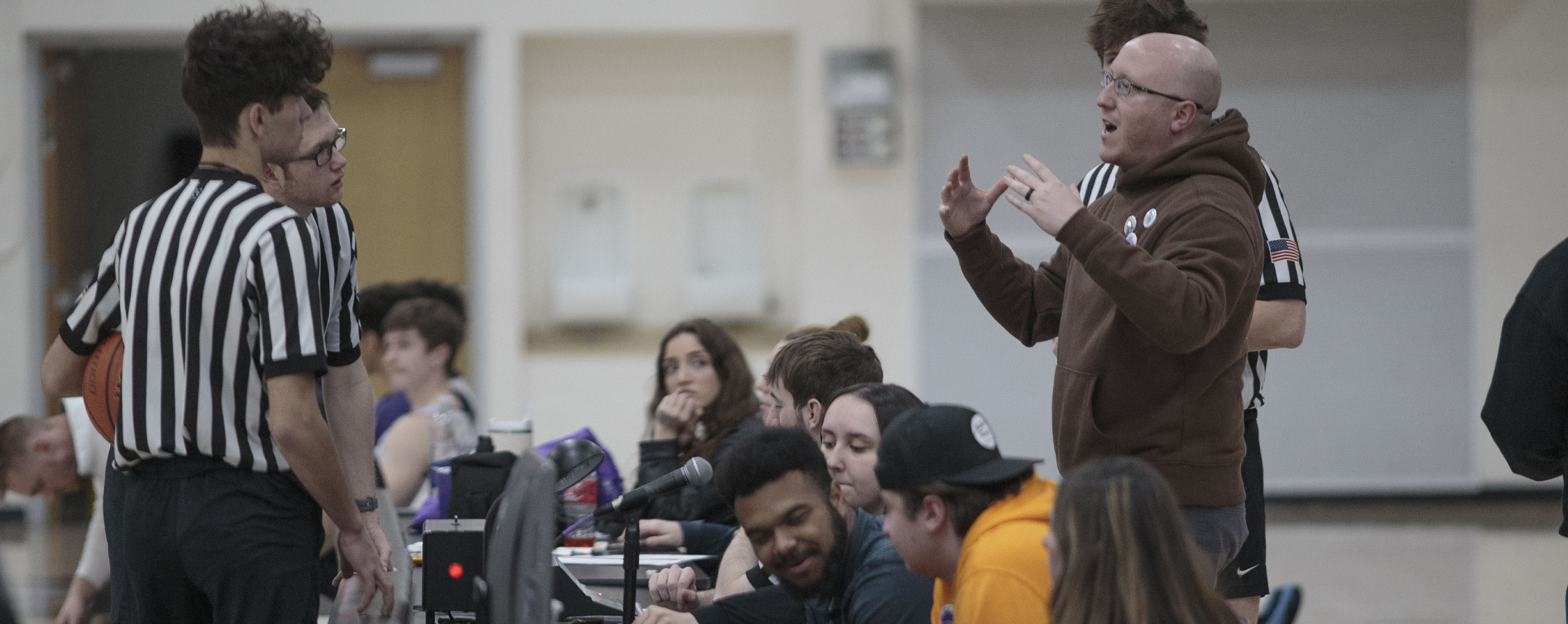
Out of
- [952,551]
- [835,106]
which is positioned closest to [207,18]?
[952,551]

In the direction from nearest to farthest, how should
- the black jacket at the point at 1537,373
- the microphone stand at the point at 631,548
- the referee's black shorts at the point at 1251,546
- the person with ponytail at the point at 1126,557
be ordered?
1. the person with ponytail at the point at 1126,557
2. the microphone stand at the point at 631,548
3. the black jacket at the point at 1537,373
4. the referee's black shorts at the point at 1251,546

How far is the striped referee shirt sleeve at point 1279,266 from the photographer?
257cm

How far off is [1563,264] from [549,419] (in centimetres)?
572

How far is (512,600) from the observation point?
157cm

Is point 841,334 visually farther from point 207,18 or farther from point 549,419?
point 549,419

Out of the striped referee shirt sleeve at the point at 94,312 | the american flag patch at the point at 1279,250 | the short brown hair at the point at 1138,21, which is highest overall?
the short brown hair at the point at 1138,21

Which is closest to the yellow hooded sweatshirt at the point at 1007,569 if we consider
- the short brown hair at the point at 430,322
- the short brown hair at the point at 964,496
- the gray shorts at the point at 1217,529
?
the short brown hair at the point at 964,496

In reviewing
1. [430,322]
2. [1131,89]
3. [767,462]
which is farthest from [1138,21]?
[430,322]

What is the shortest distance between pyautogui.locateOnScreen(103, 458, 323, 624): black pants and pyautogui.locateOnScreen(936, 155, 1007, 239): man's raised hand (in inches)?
48.3

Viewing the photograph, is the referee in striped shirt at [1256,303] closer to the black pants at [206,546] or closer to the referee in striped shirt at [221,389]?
the referee in striped shirt at [221,389]

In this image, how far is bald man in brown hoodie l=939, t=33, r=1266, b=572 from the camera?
2.06 m

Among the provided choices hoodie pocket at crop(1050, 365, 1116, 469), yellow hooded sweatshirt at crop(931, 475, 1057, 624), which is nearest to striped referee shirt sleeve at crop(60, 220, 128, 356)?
yellow hooded sweatshirt at crop(931, 475, 1057, 624)

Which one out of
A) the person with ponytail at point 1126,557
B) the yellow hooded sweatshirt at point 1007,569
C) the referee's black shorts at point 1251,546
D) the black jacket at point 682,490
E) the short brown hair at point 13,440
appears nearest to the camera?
the person with ponytail at point 1126,557

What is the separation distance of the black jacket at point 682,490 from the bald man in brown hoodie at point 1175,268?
129 cm
